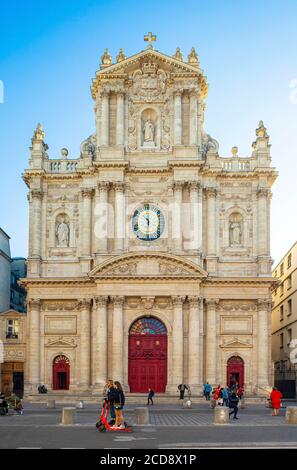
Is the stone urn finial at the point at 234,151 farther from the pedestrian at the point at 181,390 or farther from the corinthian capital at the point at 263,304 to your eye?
the pedestrian at the point at 181,390

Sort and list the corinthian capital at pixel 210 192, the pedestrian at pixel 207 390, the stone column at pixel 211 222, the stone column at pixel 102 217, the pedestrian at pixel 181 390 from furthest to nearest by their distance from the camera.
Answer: the corinthian capital at pixel 210 192, the stone column at pixel 211 222, the stone column at pixel 102 217, the pedestrian at pixel 207 390, the pedestrian at pixel 181 390

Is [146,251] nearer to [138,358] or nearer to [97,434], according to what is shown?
[138,358]

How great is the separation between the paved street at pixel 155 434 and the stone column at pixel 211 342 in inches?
846

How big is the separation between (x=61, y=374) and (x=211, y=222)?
1704 centimetres

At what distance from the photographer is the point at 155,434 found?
96.9 feet

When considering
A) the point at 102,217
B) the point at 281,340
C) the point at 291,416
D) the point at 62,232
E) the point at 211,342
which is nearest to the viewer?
the point at 291,416

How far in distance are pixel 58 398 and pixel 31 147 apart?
20.8 meters

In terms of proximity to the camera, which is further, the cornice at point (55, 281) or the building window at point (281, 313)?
the building window at point (281, 313)

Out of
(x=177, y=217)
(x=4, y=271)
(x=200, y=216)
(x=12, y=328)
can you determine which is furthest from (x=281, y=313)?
(x=12, y=328)

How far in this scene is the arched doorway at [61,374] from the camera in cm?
6247

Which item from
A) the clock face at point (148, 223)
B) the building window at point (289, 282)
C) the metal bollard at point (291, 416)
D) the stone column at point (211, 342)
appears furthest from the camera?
the building window at point (289, 282)

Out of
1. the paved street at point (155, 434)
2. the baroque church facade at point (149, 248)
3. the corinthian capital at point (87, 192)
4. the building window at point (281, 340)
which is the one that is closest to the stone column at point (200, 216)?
the baroque church facade at point (149, 248)

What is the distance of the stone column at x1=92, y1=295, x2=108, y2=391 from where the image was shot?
60156mm

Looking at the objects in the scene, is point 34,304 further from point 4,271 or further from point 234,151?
point 234,151
